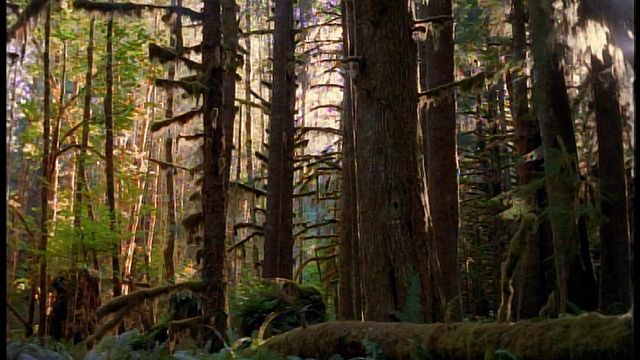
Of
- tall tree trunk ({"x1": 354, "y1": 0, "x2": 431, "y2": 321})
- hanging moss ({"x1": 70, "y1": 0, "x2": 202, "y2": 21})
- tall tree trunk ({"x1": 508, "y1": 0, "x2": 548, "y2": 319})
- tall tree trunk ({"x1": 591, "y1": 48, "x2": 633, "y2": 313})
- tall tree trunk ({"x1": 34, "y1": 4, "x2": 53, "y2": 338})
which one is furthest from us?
tall tree trunk ({"x1": 34, "y1": 4, "x2": 53, "y2": 338})

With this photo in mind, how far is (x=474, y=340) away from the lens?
5387 millimetres

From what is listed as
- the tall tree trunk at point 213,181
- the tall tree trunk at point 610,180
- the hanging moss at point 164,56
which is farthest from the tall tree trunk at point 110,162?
the tall tree trunk at point 610,180

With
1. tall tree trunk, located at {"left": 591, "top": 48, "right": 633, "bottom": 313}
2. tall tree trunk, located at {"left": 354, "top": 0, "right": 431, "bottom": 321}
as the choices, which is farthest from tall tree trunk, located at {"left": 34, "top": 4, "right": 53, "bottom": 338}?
tall tree trunk, located at {"left": 591, "top": 48, "right": 633, "bottom": 313}

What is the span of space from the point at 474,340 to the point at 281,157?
12.3 meters

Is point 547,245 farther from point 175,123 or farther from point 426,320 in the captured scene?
point 175,123

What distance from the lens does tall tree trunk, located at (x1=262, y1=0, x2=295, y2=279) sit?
16953 millimetres

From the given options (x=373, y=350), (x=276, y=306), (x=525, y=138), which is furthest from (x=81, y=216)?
(x=373, y=350)

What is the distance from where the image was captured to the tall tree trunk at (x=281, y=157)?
16953 mm

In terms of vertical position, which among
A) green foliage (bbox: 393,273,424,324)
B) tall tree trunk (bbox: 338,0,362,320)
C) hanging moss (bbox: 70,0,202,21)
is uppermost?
hanging moss (bbox: 70,0,202,21)

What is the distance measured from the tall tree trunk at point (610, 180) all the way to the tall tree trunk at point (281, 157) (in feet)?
31.1

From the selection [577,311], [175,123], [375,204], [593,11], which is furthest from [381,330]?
[175,123]

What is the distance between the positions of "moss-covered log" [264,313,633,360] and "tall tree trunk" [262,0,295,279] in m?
9.88

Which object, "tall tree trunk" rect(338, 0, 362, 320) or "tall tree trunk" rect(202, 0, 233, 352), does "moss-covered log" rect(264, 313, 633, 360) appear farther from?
"tall tree trunk" rect(338, 0, 362, 320)

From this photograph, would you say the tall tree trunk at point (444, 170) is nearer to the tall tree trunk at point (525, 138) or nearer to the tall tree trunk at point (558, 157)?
the tall tree trunk at point (525, 138)
